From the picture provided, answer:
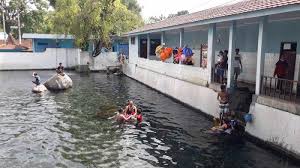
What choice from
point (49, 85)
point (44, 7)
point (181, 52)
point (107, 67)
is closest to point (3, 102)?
point (49, 85)

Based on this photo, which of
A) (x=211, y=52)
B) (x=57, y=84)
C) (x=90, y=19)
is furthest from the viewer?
(x=90, y=19)

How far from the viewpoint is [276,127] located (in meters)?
12.1

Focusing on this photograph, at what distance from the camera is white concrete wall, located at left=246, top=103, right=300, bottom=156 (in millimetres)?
11125

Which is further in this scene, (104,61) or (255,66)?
(104,61)

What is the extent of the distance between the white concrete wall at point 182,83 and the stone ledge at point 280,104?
386 cm

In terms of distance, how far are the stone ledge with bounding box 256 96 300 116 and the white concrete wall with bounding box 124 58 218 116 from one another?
152 inches

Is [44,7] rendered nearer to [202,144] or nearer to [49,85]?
[49,85]

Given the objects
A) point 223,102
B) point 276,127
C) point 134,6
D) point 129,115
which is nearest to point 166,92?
point 129,115

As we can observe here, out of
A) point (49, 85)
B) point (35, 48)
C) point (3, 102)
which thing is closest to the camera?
point (3, 102)

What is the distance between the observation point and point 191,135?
578 inches

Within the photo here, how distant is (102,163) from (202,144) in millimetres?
4229

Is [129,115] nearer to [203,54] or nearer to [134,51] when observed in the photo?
[203,54]

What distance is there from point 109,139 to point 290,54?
9200mm

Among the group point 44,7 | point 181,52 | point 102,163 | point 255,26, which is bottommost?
point 102,163
